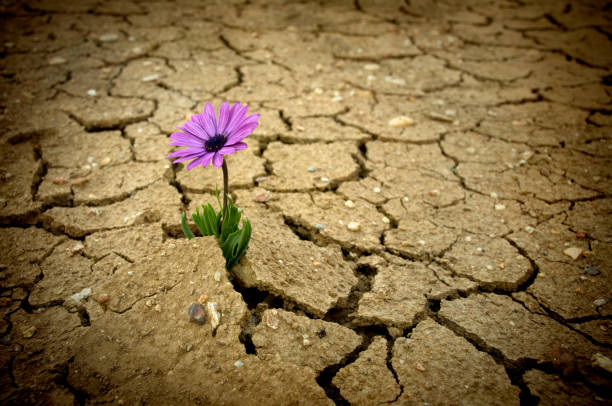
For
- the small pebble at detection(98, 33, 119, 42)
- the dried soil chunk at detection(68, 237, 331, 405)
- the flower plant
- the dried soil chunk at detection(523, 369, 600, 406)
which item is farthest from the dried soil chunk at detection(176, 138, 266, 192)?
the small pebble at detection(98, 33, 119, 42)

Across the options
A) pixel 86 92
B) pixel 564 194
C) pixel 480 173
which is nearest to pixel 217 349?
pixel 480 173

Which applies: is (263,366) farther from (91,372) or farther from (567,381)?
(567,381)

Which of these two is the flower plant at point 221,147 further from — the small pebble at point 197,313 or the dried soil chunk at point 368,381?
the dried soil chunk at point 368,381

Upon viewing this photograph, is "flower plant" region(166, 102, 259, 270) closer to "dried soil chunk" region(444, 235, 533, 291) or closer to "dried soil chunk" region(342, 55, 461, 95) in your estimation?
"dried soil chunk" region(444, 235, 533, 291)

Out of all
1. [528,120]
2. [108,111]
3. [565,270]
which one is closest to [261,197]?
[108,111]

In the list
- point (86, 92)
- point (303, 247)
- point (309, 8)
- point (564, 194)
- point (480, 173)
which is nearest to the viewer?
point (303, 247)

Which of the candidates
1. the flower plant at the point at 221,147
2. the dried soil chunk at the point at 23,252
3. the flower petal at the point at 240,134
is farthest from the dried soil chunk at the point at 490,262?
the dried soil chunk at the point at 23,252
